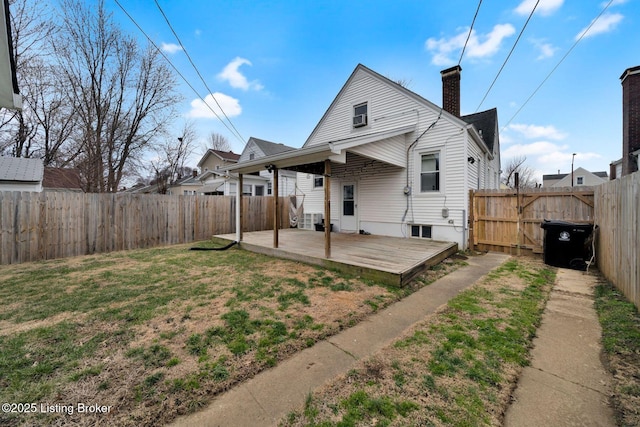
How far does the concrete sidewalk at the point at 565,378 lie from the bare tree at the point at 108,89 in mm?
15650

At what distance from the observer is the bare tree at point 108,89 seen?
10.5m

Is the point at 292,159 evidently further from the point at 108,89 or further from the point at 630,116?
the point at 630,116

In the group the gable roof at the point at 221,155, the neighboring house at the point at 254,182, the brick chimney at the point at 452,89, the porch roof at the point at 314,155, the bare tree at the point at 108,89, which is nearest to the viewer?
the porch roof at the point at 314,155

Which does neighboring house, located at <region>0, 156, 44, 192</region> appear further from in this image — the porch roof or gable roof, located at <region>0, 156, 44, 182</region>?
the porch roof

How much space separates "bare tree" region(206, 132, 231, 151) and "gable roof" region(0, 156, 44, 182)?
A: 2693cm

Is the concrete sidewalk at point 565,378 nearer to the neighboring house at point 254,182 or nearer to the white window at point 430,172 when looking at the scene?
the white window at point 430,172

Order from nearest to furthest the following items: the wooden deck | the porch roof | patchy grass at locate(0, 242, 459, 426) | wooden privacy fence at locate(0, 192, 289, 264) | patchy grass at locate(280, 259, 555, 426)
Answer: patchy grass at locate(280, 259, 555, 426), patchy grass at locate(0, 242, 459, 426), the wooden deck, the porch roof, wooden privacy fence at locate(0, 192, 289, 264)

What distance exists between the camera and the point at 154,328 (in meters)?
3.01

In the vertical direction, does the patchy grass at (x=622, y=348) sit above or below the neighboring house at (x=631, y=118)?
below

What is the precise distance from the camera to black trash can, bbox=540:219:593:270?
18.8 ft

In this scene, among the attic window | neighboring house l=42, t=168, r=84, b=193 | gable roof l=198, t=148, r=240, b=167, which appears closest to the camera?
the attic window

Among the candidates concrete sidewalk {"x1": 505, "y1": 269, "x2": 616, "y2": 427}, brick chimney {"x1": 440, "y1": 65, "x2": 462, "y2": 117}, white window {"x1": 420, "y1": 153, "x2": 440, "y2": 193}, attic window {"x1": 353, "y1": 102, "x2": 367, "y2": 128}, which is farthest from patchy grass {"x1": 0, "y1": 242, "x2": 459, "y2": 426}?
brick chimney {"x1": 440, "y1": 65, "x2": 462, "y2": 117}

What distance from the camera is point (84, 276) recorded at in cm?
516

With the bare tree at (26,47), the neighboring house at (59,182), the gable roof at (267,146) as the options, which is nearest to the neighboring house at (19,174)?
the bare tree at (26,47)
